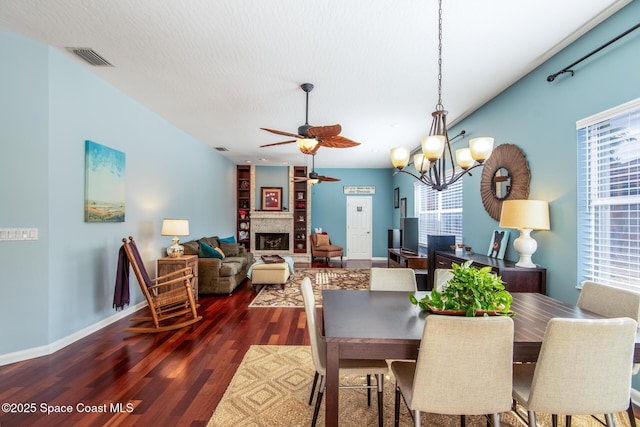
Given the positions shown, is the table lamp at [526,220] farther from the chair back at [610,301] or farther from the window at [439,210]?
the window at [439,210]

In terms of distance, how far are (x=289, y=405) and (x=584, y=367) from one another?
168 centimetres

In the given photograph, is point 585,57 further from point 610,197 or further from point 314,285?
point 314,285

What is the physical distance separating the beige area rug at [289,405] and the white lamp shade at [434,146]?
68.3 inches

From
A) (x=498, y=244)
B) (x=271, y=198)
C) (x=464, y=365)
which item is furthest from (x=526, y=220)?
(x=271, y=198)

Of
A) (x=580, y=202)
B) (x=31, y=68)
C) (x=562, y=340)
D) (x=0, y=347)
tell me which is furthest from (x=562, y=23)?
(x=0, y=347)

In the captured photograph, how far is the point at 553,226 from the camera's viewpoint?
2.68 metres

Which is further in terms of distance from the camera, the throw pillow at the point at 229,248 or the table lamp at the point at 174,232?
the throw pillow at the point at 229,248

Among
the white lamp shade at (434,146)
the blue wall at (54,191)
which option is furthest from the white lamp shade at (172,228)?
the white lamp shade at (434,146)

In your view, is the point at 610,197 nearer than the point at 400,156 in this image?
Yes

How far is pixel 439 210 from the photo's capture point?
5383 millimetres

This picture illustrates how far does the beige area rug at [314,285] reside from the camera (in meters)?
4.32

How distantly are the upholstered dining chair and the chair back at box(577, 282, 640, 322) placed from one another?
19.6 feet

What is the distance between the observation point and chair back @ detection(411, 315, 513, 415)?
1197mm

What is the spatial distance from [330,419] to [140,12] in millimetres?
2969
